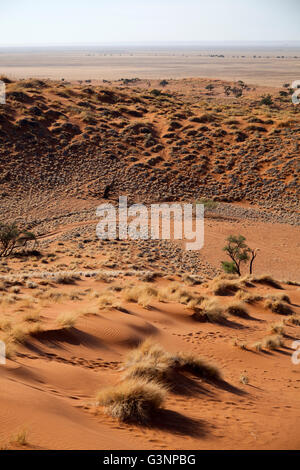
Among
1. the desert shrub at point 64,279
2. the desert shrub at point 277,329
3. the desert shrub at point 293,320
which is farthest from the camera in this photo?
the desert shrub at point 64,279

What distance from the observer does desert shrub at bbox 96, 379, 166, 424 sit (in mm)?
6418

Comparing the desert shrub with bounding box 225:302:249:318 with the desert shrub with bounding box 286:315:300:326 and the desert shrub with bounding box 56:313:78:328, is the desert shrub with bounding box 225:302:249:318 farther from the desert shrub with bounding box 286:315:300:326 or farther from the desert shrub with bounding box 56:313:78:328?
the desert shrub with bounding box 56:313:78:328

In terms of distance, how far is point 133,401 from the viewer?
6.55m

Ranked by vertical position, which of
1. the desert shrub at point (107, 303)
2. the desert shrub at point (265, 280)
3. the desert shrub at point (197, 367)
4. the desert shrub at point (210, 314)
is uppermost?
the desert shrub at point (197, 367)

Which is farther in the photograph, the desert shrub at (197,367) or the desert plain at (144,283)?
the desert shrub at (197,367)

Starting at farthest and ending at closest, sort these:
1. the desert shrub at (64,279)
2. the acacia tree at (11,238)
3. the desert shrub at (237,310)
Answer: the acacia tree at (11,238)
the desert shrub at (64,279)
the desert shrub at (237,310)

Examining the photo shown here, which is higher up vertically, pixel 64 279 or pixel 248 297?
pixel 64 279

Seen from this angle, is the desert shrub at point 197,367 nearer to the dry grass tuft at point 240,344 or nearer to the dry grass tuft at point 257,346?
the dry grass tuft at point 240,344

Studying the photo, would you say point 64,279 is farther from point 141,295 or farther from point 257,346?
point 257,346

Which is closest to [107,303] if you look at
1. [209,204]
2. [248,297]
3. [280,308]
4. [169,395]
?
[169,395]

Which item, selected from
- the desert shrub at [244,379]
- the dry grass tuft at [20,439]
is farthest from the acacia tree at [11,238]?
the dry grass tuft at [20,439]

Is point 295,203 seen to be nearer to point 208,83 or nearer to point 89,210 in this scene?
point 89,210

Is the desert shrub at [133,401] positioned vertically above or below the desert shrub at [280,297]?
above

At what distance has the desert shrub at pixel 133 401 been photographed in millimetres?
6418
